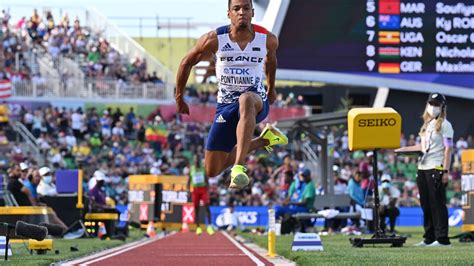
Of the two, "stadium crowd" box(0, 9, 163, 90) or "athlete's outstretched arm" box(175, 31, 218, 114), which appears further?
"stadium crowd" box(0, 9, 163, 90)

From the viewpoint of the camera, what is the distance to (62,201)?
73.3 ft

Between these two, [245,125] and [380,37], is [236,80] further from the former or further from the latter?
[380,37]

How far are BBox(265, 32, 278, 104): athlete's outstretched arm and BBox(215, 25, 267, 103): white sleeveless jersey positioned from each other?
7 centimetres

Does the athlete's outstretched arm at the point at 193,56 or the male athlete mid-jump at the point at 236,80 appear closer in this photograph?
the male athlete mid-jump at the point at 236,80

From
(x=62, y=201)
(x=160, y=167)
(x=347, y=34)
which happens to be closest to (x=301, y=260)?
(x=62, y=201)

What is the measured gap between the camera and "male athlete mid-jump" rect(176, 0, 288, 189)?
1096 cm

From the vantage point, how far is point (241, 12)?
1091 centimetres

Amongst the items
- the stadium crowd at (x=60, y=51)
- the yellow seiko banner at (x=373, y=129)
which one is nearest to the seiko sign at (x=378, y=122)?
the yellow seiko banner at (x=373, y=129)

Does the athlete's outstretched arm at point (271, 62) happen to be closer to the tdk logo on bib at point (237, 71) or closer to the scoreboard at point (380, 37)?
the tdk logo on bib at point (237, 71)

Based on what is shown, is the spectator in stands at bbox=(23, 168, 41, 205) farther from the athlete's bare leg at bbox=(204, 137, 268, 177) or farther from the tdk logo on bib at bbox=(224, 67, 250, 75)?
the tdk logo on bib at bbox=(224, 67, 250, 75)

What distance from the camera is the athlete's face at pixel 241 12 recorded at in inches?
428

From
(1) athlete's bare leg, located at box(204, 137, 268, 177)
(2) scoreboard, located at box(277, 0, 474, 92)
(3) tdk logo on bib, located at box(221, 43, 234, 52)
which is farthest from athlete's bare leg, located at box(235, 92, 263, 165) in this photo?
(2) scoreboard, located at box(277, 0, 474, 92)

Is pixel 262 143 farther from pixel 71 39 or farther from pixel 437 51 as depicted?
pixel 71 39

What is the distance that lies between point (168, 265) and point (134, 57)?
120ft
